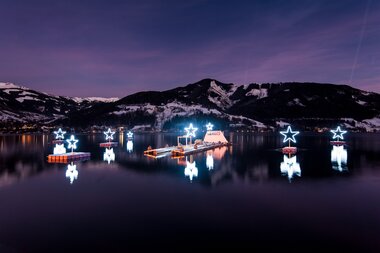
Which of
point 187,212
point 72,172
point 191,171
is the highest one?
point 72,172

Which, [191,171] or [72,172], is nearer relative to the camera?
[72,172]

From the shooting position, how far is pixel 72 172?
2333 inches

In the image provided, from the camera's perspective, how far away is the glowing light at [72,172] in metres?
53.5

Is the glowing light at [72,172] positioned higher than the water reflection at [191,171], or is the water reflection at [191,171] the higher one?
the glowing light at [72,172]

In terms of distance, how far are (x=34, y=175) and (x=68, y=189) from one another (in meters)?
17.0

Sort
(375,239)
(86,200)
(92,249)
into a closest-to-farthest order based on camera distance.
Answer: (92,249), (375,239), (86,200)

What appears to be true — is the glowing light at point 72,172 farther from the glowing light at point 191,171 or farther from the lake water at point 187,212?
the glowing light at point 191,171

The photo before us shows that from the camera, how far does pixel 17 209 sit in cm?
3262

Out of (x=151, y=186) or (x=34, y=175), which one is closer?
(x=151, y=186)

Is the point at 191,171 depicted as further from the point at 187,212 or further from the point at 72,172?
the point at 187,212

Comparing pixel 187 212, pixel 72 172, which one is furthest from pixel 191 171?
pixel 187 212

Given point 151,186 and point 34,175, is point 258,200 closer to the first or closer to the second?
point 151,186

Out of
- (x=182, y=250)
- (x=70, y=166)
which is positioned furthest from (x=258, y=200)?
(x=70, y=166)

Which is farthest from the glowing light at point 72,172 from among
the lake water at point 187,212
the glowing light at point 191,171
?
the glowing light at point 191,171
